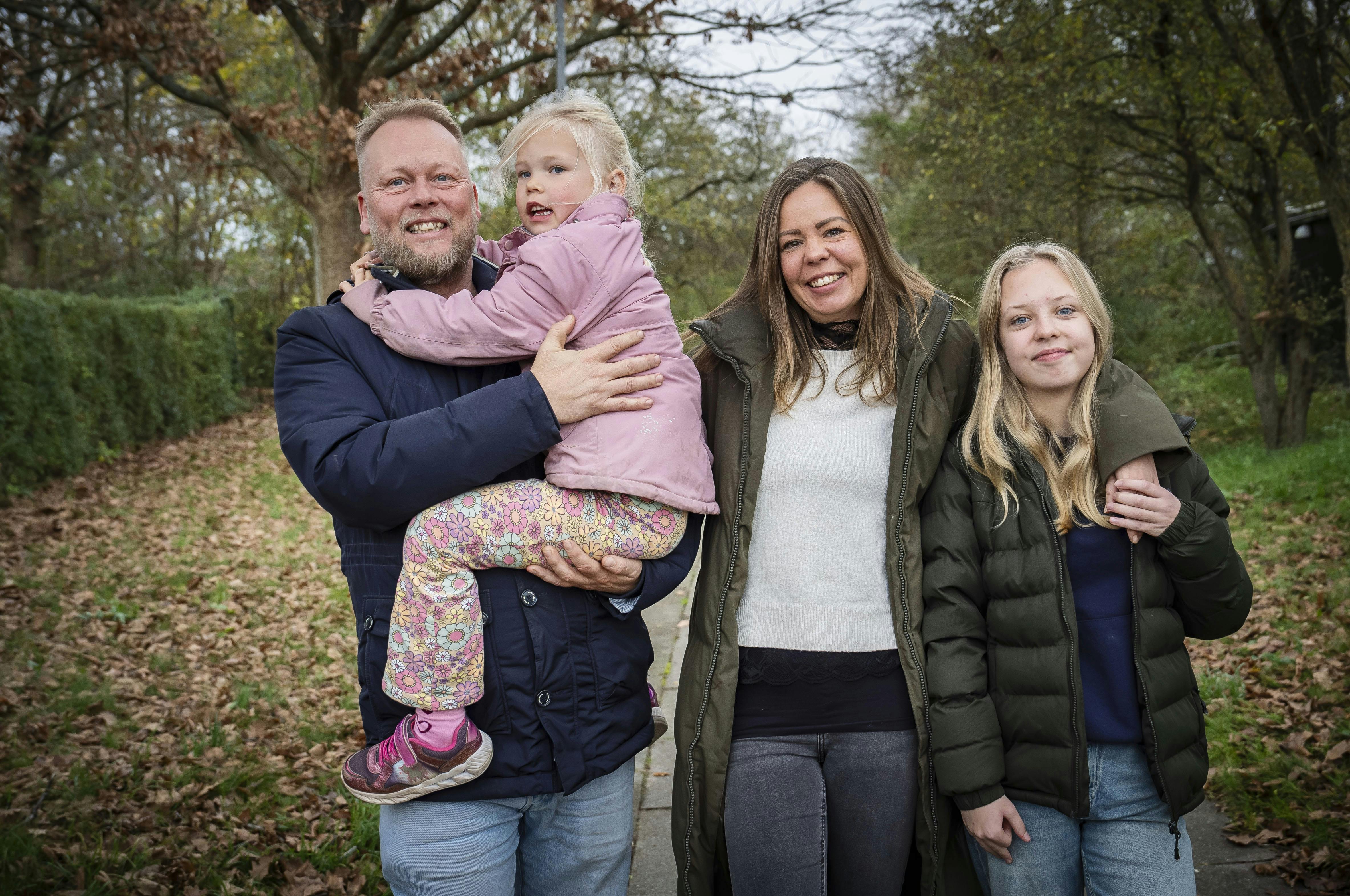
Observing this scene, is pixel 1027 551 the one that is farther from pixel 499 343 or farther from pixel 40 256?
pixel 40 256

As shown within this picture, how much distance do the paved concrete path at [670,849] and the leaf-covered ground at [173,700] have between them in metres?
1.15

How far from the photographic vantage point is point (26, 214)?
1633cm

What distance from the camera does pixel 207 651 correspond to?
6574mm

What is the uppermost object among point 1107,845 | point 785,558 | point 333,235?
point 333,235

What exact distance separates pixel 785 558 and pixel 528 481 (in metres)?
0.73

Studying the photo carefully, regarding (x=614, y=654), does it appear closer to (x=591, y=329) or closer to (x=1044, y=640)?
(x=591, y=329)

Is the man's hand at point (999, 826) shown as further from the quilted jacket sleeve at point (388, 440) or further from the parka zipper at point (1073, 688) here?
the quilted jacket sleeve at point (388, 440)

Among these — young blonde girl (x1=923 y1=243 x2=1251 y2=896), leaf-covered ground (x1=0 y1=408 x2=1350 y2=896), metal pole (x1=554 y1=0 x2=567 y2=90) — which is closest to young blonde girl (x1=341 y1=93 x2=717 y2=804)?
young blonde girl (x1=923 y1=243 x2=1251 y2=896)

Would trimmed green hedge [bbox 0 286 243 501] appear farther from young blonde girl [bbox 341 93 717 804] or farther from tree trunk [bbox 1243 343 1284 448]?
tree trunk [bbox 1243 343 1284 448]

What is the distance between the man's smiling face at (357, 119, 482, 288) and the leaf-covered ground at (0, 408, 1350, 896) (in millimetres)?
2799

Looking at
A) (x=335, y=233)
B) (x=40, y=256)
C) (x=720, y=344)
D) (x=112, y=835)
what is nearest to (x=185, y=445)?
(x=335, y=233)

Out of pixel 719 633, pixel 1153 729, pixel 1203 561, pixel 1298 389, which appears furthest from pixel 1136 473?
pixel 1298 389

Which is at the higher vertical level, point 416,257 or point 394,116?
point 394,116

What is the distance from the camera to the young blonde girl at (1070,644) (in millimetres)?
2320
